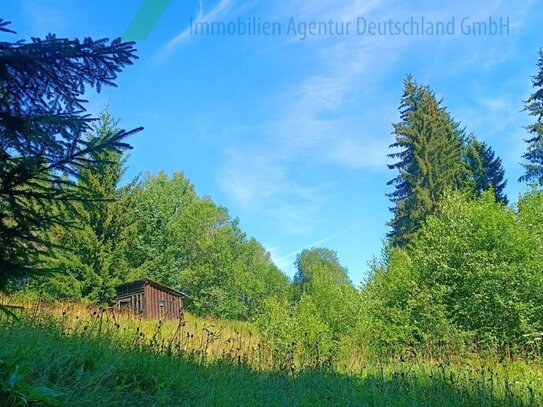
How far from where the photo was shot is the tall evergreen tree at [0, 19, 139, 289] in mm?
3686

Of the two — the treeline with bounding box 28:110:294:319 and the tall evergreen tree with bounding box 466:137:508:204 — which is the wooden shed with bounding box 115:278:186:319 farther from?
the tall evergreen tree with bounding box 466:137:508:204

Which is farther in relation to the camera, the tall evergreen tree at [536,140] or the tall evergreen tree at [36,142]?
the tall evergreen tree at [536,140]

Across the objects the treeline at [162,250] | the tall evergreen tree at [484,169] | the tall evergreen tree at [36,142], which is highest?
the tall evergreen tree at [484,169]

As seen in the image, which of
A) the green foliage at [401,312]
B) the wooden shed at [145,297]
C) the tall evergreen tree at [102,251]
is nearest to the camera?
the green foliage at [401,312]

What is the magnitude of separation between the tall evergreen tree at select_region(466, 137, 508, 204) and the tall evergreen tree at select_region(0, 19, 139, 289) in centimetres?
3234

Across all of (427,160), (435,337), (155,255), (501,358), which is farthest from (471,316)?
(155,255)

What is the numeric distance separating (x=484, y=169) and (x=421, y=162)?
545cm

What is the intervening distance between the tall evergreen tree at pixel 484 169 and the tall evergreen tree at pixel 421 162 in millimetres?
884

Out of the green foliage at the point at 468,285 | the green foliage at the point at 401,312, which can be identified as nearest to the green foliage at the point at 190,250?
the green foliage at the point at 401,312

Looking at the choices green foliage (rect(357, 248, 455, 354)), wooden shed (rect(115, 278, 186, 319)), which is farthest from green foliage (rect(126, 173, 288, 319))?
green foliage (rect(357, 248, 455, 354))

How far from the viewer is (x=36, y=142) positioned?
3.80m

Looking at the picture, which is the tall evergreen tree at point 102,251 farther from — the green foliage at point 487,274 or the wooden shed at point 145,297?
the green foliage at point 487,274

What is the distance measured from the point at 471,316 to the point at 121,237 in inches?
776

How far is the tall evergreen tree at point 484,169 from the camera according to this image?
108 ft
